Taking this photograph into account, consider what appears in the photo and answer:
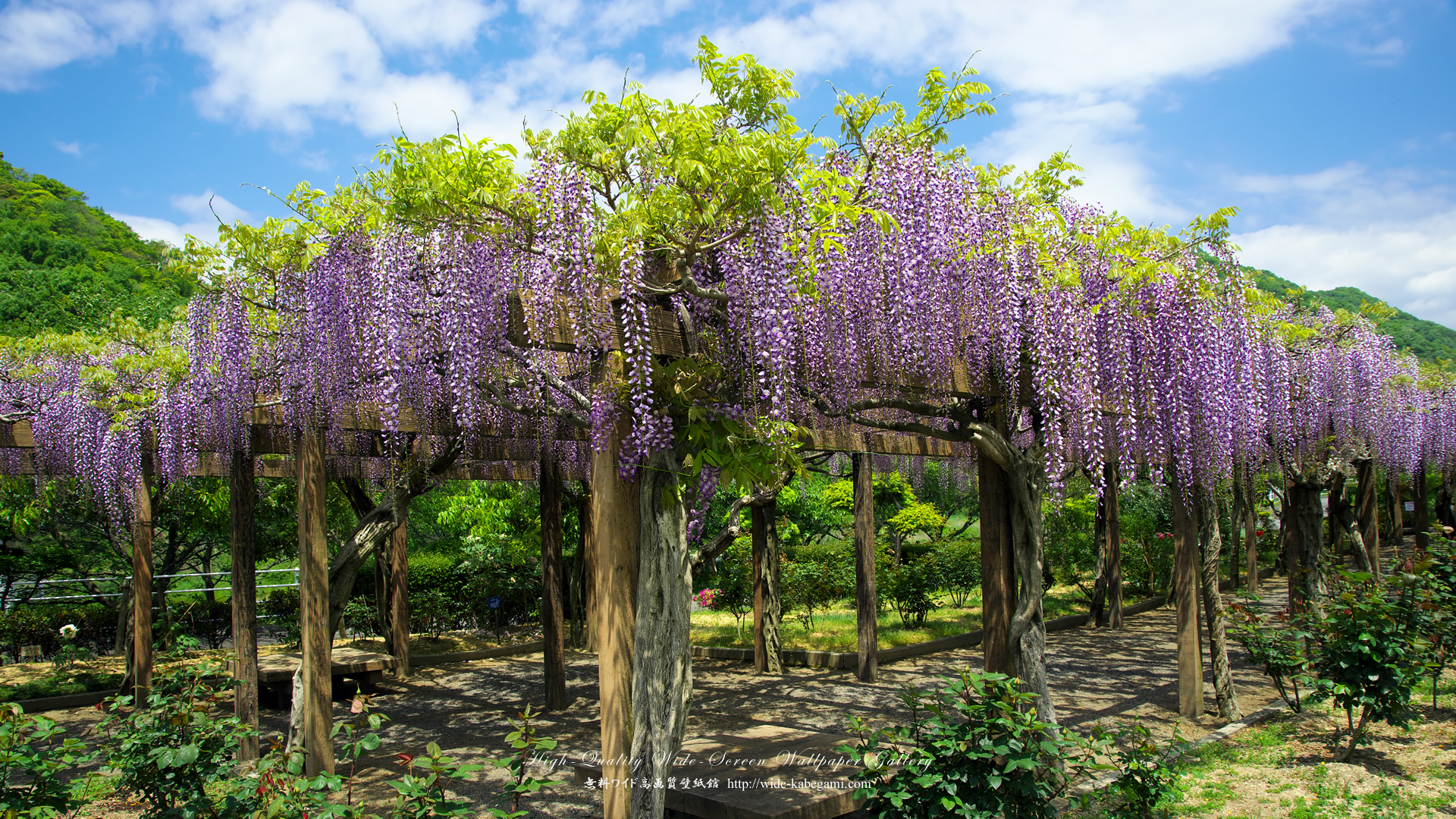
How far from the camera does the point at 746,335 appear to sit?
399 centimetres

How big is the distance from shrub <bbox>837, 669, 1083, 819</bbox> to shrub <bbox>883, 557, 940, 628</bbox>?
8.58 meters

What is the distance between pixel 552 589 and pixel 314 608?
3.14m

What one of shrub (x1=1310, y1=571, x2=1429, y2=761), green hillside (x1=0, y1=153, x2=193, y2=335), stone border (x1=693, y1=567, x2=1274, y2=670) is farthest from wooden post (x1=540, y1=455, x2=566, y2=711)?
green hillside (x1=0, y1=153, x2=193, y2=335)

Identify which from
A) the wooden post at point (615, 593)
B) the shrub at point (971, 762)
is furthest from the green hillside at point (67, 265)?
the shrub at point (971, 762)

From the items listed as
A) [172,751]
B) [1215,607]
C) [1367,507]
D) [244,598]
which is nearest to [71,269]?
[244,598]

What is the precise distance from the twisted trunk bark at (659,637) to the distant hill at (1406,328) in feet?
72.1

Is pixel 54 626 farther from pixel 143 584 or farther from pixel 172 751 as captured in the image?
pixel 172 751

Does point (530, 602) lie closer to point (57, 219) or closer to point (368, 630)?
point (368, 630)

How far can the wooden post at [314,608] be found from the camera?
5.39 metres

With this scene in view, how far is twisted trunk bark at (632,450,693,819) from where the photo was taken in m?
3.73

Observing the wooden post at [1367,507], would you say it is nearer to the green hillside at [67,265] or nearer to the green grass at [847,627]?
the green grass at [847,627]

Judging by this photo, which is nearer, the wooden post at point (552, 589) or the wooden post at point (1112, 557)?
the wooden post at point (552, 589)

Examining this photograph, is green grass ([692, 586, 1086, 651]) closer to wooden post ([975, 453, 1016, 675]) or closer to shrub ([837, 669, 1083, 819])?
wooden post ([975, 453, 1016, 675])

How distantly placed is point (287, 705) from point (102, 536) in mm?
6346
